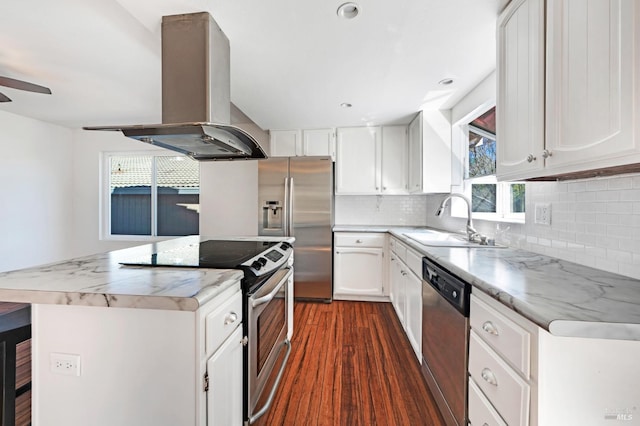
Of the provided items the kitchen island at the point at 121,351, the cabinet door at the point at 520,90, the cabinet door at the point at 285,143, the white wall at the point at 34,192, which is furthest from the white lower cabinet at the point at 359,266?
the white wall at the point at 34,192

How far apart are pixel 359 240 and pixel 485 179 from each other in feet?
4.89

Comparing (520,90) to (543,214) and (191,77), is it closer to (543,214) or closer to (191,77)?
(543,214)

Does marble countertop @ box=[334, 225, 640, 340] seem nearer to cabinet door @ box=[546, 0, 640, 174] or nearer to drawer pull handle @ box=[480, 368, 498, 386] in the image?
drawer pull handle @ box=[480, 368, 498, 386]

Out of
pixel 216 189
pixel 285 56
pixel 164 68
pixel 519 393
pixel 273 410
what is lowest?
pixel 273 410

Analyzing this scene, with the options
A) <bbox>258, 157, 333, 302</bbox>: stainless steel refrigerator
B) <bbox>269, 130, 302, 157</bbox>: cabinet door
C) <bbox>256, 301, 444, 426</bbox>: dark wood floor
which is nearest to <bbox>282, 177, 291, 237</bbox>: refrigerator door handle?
<bbox>258, 157, 333, 302</bbox>: stainless steel refrigerator

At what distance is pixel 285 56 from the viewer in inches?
76.2

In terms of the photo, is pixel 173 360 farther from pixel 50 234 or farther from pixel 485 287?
pixel 50 234

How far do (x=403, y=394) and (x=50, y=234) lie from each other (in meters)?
5.17

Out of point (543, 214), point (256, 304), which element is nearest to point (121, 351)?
point (256, 304)

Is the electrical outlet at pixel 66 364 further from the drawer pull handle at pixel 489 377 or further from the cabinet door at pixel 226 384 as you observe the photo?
the drawer pull handle at pixel 489 377

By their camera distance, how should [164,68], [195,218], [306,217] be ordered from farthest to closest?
[195,218]
[306,217]
[164,68]

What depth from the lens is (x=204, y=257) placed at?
1519mm

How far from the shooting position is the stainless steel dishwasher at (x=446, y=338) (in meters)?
1.24

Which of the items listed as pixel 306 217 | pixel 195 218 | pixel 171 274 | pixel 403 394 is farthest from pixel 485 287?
pixel 195 218
